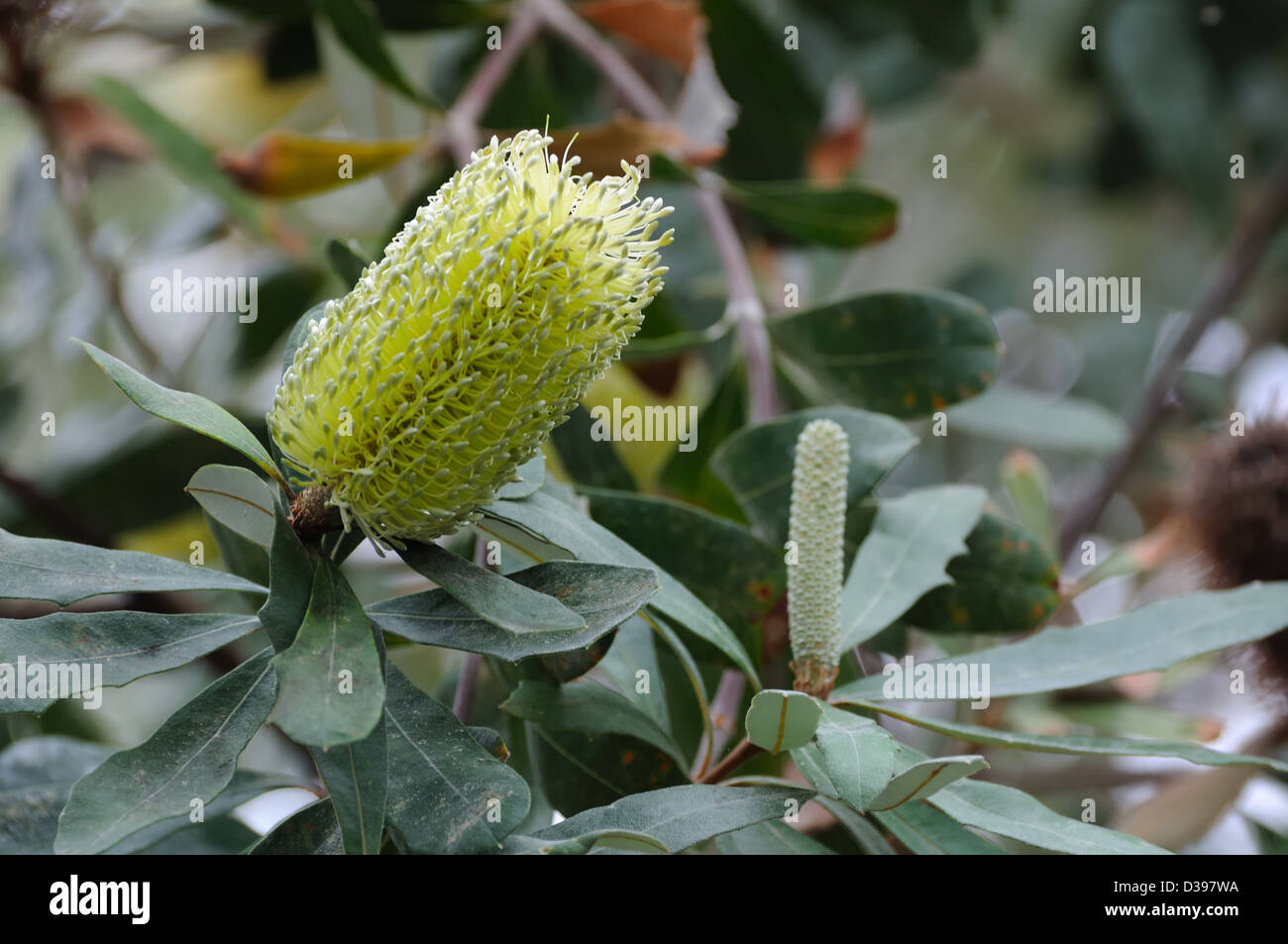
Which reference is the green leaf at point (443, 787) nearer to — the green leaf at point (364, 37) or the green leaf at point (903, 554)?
the green leaf at point (903, 554)

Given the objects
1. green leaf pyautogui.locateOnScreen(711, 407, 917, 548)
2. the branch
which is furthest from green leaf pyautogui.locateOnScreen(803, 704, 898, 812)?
the branch

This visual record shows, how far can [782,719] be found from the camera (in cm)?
53

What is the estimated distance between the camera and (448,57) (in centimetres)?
146

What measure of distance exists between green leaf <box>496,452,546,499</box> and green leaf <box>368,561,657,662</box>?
5 cm

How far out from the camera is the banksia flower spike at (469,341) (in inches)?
20.0

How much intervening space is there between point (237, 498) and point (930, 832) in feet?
1.39

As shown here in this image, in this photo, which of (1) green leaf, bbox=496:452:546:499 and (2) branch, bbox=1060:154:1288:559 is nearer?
(1) green leaf, bbox=496:452:546:499

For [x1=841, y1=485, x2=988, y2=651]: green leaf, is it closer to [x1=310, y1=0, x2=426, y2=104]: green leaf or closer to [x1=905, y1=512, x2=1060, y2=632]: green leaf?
[x1=905, y1=512, x2=1060, y2=632]: green leaf

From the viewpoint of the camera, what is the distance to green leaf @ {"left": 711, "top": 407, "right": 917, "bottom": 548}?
30.5 inches

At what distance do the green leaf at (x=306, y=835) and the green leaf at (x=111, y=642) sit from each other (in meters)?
0.10

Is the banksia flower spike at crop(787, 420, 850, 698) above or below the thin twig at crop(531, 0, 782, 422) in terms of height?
below

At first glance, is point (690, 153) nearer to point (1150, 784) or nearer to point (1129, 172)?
point (1150, 784)

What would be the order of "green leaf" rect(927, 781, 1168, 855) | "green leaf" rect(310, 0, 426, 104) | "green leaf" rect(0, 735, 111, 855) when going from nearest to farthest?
"green leaf" rect(927, 781, 1168, 855) < "green leaf" rect(0, 735, 111, 855) < "green leaf" rect(310, 0, 426, 104)

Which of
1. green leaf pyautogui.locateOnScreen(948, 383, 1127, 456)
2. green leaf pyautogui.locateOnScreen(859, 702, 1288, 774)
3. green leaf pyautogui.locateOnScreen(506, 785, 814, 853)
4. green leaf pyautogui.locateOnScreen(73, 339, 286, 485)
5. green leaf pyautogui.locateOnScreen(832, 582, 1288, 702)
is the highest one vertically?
green leaf pyautogui.locateOnScreen(948, 383, 1127, 456)
